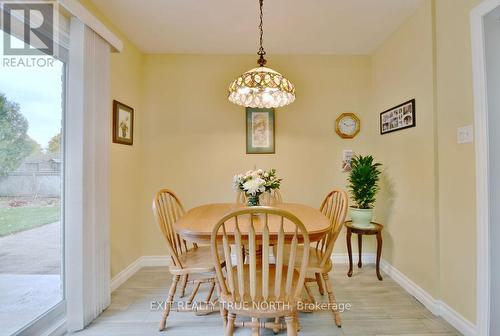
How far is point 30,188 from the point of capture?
1.59 metres

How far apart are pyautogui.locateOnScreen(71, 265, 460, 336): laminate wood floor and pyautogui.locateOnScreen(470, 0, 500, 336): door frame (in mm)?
382

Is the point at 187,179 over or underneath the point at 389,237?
over

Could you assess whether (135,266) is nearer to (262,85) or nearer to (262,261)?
(262,261)

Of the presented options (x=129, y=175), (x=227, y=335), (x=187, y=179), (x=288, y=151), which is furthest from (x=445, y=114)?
(x=129, y=175)

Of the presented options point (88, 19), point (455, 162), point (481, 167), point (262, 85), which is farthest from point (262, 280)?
point (88, 19)

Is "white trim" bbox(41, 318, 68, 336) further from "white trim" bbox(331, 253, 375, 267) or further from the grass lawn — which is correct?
"white trim" bbox(331, 253, 375, 267)

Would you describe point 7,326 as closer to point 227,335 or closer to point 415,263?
point 227,335

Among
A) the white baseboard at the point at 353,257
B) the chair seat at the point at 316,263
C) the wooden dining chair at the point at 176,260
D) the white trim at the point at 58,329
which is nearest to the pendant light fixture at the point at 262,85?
the wooden dining chair at the point at 176,260

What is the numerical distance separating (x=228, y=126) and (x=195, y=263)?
176 centimetres

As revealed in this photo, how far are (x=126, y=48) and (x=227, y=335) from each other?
2.87 meters

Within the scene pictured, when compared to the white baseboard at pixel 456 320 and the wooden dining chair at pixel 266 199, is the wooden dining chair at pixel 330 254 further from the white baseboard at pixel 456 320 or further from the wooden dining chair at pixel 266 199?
the white baseboard at pixel 456 320

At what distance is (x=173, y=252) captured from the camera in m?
1.69

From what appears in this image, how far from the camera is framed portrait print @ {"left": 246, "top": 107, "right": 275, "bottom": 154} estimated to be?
9.75 ft

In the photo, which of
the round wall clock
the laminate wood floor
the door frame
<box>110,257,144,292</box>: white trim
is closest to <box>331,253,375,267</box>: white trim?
the laminate wood floor
